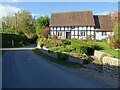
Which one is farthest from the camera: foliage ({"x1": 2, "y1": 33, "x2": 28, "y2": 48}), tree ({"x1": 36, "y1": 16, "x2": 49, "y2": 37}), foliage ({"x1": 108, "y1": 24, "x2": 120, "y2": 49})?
tree ({"x1": 36, "y1": 16, "x2": 49, "y2": 37})

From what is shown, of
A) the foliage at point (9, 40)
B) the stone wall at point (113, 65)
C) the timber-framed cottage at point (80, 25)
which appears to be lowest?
the stone wall at point (113, 65)

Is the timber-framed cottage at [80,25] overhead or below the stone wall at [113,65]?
overhead

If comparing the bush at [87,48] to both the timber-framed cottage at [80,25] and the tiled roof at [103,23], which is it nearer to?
the timber-framed cottage at [80,25]

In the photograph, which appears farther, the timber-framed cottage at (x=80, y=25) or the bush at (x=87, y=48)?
the timber-framed cottage at (x=80, y=25)

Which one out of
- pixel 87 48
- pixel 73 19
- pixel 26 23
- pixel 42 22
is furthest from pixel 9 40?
pixel 26 23

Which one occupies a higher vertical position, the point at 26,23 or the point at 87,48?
the point at 26,23

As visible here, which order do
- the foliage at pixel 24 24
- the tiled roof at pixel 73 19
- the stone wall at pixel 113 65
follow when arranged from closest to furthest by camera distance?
1. the stone wall at pixel 113 65
2. the tiled roof at pixel 73 19
3. the foliage at pixel 24 24

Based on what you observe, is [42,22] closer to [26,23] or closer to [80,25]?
[26,23]

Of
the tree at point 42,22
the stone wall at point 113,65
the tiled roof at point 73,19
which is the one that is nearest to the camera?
the stone wall at point 113,65

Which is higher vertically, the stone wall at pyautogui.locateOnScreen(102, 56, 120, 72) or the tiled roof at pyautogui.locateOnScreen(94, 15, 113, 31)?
the tiled roof at pyautogui.locateOnScreen(94, 15, 113, 31)

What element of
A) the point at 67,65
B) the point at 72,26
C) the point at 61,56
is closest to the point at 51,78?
the point at 67,65

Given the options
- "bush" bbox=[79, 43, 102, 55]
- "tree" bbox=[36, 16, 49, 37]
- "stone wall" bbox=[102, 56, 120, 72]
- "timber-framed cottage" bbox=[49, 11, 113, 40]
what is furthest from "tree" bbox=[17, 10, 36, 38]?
"stone wall" bbox=[102, 56, 120, 72]

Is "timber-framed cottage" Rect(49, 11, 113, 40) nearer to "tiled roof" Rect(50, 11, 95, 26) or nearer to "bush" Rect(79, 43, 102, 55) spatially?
"tiled roof" Rect(50, 11, 95, 26)

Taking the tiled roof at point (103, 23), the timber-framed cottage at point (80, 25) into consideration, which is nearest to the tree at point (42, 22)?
the timber-framed cottage at point (80, 25)
